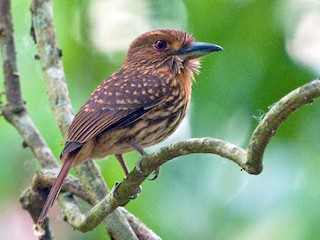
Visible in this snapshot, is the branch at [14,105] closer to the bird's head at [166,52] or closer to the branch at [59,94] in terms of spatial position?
the branch at [59,94]

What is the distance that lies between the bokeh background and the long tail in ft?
1.78

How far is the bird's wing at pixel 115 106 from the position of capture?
2994 millimetres

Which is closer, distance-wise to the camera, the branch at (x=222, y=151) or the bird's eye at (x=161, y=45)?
the branch at (x=222, y=151)

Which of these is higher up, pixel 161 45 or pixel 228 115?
pixel 161 45

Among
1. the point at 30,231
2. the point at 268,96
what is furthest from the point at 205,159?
the point at 30,231

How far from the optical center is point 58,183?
9.25ft

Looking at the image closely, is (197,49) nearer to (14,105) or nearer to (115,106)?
(115,106)

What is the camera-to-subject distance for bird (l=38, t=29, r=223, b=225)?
3.01 meters

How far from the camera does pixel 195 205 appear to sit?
11.1 ft

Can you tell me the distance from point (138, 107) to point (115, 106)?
0.26ft

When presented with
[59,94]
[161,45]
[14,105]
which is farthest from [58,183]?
[161,45]

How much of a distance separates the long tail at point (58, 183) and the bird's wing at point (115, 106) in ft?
0.12

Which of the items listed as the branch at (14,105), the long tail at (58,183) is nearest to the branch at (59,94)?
the branch at (14,105)

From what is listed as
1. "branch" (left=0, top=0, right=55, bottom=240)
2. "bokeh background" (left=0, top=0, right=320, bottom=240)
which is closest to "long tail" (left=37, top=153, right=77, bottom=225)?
"branch" (left=0, top=0, right=55, bottom=240)
